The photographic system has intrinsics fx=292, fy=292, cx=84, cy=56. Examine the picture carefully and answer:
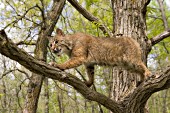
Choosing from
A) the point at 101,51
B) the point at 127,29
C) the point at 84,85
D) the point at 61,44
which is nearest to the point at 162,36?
the point at 127,29

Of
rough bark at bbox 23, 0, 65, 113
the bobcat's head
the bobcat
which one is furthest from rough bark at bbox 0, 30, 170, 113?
rough bark at bbox 23, 0, 65, 113

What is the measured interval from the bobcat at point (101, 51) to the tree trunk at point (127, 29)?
1.25 ft

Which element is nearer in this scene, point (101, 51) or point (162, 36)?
point (101, 51)

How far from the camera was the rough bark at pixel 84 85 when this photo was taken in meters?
3.37

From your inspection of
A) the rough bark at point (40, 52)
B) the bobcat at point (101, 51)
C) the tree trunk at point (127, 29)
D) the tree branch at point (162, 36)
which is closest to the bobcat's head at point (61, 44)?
the bobcat at point (101, 51)

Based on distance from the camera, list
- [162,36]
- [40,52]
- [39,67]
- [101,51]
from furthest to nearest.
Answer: [40,52] < [162,36] < [101,51] < [39,67]

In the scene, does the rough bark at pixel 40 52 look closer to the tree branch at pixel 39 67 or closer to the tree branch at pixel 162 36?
the tree branch at pixel 162 36

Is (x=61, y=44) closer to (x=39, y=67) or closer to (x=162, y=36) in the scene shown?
(x=39, y=67)

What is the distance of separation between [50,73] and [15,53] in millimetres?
660

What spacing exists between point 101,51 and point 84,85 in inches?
47.7

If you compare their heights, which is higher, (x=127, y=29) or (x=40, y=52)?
(x=40, y=52)

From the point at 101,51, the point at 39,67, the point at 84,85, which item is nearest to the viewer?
the point at 39,67

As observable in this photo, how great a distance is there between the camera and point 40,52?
8125 mm

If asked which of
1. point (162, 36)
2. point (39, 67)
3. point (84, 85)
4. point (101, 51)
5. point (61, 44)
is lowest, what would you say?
point (84, 85)
